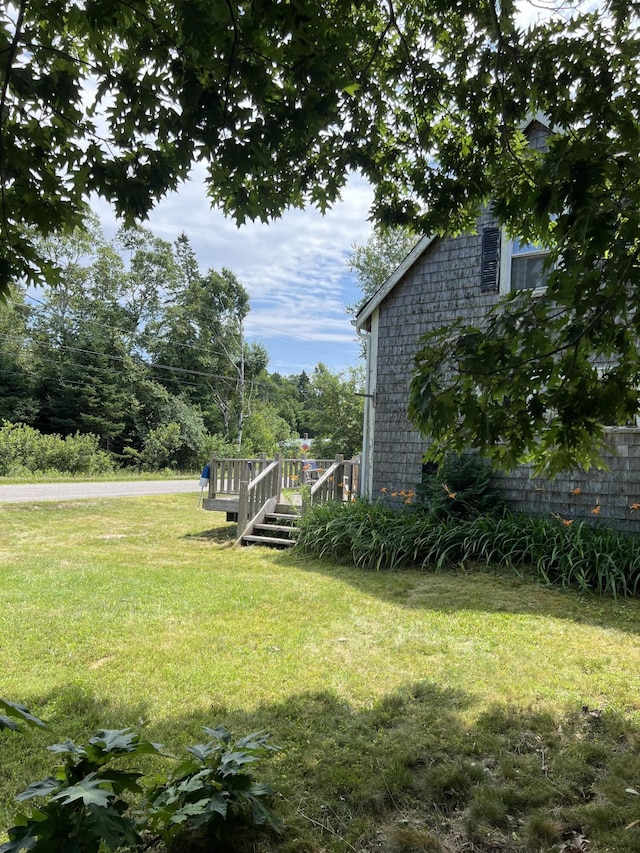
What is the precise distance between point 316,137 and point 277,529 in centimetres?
727

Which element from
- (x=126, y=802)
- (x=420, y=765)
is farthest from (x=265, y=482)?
(x=126, y=802)

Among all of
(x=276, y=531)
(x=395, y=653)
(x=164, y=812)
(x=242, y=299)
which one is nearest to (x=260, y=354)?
(x=242, y=299)

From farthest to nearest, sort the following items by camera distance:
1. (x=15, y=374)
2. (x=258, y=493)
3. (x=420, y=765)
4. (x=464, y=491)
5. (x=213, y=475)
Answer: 1. (x=15, y=374)
2. (x=213, y=475)
3. (x=258, y=493)
4. (x=464, y=491)
5. (x=420, y=765)

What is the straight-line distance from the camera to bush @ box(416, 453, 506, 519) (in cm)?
766

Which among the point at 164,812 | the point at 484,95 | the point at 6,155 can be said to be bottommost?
the point at 164,812

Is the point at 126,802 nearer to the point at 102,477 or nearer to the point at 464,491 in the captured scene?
the point at 464,491

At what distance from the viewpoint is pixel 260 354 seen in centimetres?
3278

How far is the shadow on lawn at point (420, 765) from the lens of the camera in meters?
2.15

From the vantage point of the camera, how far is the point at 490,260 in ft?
26.8

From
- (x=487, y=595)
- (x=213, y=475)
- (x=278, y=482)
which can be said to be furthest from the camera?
(x=213, y=475)

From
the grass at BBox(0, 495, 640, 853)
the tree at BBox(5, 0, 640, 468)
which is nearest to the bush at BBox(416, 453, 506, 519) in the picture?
the grass at BBox(0, 495, 640, 853)

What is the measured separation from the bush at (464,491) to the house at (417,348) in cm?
33

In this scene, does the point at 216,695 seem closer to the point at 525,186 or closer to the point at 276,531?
the point at 525,186

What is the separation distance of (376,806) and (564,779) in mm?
938
